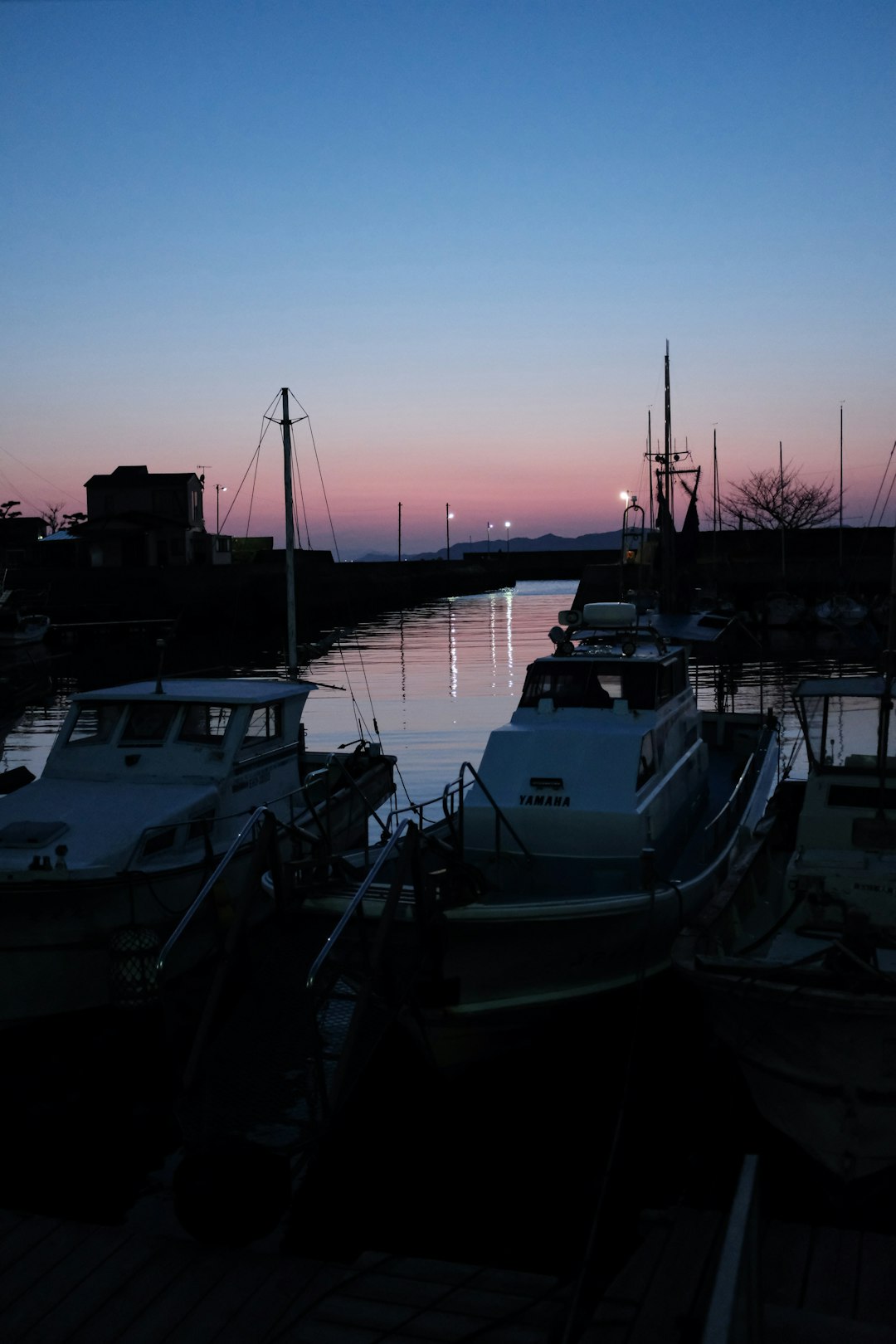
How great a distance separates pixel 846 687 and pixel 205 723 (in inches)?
307

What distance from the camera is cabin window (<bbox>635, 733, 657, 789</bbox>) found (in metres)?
11.8

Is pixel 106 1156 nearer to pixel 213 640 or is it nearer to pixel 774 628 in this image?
pixel 213 640

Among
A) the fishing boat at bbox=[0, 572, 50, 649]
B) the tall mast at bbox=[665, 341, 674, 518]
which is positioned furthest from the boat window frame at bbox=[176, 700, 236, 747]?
the fishing boat at bbox=[0, 572, 50, 649]

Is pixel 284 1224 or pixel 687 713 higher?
pixel 687 713

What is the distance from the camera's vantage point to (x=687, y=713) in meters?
14.7

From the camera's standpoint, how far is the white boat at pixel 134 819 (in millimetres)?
10547

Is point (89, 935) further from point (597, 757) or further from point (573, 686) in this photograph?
point (573, 686)

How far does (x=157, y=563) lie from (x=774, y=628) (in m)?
A: 45.1

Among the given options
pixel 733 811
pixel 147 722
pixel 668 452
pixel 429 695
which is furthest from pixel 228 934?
pixel 668 452

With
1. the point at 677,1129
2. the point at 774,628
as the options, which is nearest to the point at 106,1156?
→ the point at 677,1129

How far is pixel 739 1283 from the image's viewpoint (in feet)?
13.5

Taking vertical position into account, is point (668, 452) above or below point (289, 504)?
above

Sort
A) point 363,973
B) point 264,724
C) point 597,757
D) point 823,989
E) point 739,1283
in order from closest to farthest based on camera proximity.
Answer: point 739,1283 → point 823,989 → point 363,973 → point 597,757 → point 264,724

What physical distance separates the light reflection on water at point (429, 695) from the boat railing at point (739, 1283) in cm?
1001
